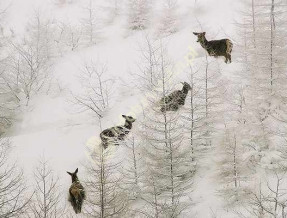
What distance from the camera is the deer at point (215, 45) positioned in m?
21.1

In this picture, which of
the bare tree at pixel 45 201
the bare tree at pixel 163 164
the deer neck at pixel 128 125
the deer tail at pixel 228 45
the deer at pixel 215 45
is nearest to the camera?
the bare tree at pixel 45 201

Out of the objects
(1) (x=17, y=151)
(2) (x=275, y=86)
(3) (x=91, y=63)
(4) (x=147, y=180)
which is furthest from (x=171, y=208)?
(3) (x=91, y=63)

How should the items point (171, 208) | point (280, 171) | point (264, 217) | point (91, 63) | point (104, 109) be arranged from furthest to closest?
point (91, 63)
point (104, 109)
point (280, 171)
point (171, 208)
point (264, 217)

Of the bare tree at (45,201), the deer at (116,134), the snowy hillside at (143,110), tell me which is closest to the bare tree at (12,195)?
the snowy hillside at (143,110)

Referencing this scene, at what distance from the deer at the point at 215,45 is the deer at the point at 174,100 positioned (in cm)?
270

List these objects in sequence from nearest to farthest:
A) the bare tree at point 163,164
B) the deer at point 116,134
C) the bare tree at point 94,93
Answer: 1. the bare tree at point 163,164
2. the deer at point 116,134
3. the bare tree at point 94,93

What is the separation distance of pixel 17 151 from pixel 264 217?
14437mm

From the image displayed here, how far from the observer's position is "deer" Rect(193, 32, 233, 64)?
2108cm

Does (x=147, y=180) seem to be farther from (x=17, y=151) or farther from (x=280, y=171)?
(x=17, y=151)

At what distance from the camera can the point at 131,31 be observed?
3139 centimetres

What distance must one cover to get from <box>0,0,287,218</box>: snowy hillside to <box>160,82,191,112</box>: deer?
165mm

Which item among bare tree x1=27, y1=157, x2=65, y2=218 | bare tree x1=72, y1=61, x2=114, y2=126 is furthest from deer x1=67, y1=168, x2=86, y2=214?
bare tree x1=72, y1=61, x2=114, y2=126

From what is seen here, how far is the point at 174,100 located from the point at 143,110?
1.51m

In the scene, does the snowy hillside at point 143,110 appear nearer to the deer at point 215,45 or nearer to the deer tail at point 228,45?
the deer at point 215,45
